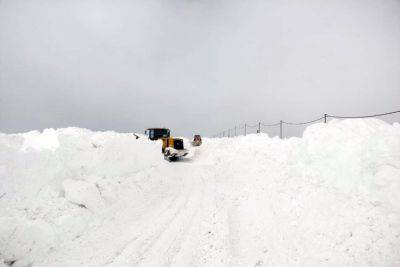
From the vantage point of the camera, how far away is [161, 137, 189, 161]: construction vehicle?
22.5 metres

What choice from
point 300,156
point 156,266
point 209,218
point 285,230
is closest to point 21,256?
point 156,266

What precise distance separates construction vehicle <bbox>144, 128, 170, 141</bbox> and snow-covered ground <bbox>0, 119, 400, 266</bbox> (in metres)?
Answer: 14.4

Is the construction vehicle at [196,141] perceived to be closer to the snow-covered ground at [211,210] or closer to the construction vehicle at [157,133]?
the construction vehicle at [157,133]

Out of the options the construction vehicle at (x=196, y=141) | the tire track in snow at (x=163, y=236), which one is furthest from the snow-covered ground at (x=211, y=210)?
the construction vehicle at (x=196, y=141)

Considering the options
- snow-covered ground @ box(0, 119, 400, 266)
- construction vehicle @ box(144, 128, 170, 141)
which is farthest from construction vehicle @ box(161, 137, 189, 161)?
snow-covered ground @ box(0, 119, 400, 266)

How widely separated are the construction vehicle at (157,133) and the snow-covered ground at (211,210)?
1442cm

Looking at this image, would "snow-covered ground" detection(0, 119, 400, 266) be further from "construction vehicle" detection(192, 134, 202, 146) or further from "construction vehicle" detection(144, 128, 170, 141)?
"construction vehicle" detection(192, 134, 202, 146)

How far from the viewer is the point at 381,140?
7.46 metres

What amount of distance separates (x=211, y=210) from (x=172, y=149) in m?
14.9

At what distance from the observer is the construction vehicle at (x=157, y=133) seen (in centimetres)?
2580

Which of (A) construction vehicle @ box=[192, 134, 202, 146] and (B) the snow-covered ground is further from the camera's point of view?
(A) construction vehicle @ box=[192, 134, 202, 146]

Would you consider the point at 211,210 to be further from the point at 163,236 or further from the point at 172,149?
the point at 172,149

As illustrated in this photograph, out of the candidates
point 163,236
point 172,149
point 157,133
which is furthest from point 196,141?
point 163,236

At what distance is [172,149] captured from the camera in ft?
74.6
